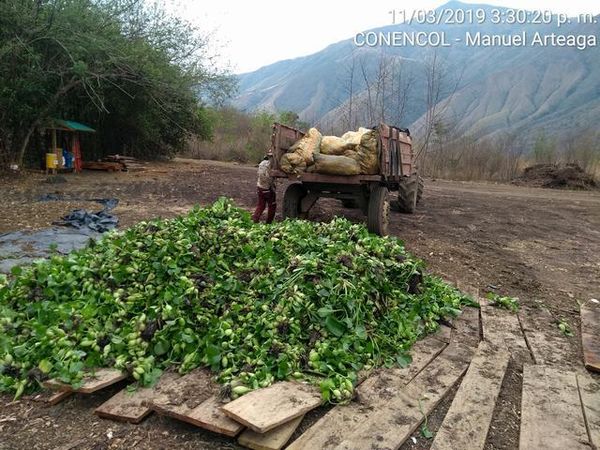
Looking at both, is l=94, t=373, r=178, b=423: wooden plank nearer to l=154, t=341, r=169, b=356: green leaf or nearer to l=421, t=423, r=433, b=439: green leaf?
l=154, t=341, r=169, b=356: green leaf

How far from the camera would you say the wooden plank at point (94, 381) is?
2.71 metres

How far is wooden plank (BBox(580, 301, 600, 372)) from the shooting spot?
3529 millimetres

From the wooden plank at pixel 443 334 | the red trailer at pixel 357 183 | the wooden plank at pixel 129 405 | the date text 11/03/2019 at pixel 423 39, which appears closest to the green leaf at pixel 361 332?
the wooden plank at pixel 443 334

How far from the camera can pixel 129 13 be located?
1574 centimetres

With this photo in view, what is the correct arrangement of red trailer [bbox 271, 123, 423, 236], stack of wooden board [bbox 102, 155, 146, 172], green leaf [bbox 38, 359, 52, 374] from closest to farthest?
1. green leaf [bbox 38, 359, 52, 374]
2. red trailer [bbox 271, 123, 423, 236]
3. stack of wooden board [bbox 102, 155, 146, 172]

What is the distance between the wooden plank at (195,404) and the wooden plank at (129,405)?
0.04 metres

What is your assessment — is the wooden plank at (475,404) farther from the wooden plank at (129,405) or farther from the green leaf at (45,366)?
the green leaf at (45,366)

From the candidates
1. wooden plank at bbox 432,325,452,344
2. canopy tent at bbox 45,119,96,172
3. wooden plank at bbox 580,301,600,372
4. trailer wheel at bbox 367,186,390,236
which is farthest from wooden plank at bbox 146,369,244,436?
canopy tent at bbox 45,119,96,172

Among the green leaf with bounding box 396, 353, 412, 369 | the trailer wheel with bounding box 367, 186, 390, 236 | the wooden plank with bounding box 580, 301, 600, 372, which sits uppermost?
the trailer wheel with bounding box 367, 186, 390, 236

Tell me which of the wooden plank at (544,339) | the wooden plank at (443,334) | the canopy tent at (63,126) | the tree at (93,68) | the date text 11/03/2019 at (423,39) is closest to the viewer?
the wooden plank at (544,339)

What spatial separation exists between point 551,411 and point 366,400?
3.71ft

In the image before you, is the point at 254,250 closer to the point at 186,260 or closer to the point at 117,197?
the point at 186,260

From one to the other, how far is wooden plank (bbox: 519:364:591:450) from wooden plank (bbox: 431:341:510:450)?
18cm

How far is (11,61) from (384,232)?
11779 mm
